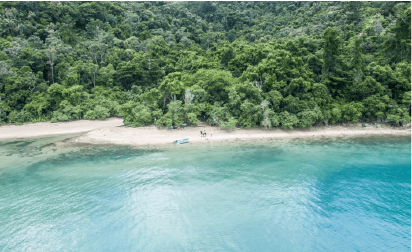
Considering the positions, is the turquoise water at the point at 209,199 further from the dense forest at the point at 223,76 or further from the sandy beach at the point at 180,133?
the dense forest at the point at 223,76

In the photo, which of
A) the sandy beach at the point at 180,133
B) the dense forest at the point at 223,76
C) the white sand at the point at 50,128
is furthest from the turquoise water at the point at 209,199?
the white sand at the point at 50,128

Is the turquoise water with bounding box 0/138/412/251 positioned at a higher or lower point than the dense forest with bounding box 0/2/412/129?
lower

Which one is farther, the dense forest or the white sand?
the white sand

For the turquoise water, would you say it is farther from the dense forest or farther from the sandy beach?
the dense forest

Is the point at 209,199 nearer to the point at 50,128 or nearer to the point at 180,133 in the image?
the point at 180,133

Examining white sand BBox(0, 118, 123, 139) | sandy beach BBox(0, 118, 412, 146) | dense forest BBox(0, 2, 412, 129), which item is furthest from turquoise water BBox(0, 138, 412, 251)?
white sand BBox(0, 118, 123, 139)

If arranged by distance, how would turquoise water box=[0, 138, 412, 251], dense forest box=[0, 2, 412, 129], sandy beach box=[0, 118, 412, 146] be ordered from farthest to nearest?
1. dense forest box=[0, 2, 412, 129]
2. sandy beach box=[0, 118, 412, 146]
3. turquoise water box=[0, 138, 412, 251]

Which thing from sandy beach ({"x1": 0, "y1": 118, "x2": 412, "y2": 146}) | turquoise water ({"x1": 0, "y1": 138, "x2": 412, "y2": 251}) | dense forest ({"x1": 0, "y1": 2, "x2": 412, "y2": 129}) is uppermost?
dense forest ({"x1": 0, "y1": 2, "x2": 412, "y2": 129})

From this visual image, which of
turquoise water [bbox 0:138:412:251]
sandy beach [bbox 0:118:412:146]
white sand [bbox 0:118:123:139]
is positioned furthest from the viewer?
white sand [bbox 0:118:123:139]
